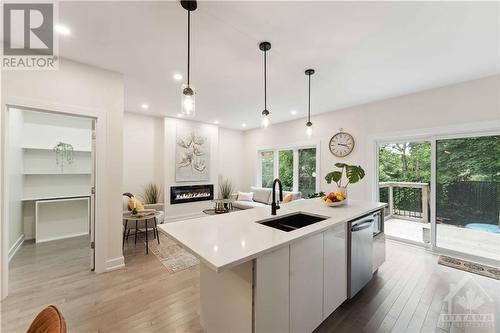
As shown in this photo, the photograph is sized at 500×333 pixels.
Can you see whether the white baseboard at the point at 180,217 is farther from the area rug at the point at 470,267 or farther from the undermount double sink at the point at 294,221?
the area rug at the point at 470,267

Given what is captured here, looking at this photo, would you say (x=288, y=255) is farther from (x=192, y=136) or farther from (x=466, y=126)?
(x=192, y=136)

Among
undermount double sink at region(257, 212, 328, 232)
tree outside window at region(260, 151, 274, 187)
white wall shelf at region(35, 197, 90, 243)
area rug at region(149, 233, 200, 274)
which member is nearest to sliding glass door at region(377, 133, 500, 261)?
undermount double sink at region(257, 212, 328, 232)

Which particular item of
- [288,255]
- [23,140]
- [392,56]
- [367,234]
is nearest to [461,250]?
[367,234]

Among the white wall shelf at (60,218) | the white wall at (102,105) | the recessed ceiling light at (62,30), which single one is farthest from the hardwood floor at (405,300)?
the white wall shelf at (60,218)

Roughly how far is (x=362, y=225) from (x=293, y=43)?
2087mm

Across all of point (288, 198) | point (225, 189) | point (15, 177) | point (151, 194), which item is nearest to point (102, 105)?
point (15, 177)

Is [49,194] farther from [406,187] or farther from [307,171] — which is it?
[406,187]

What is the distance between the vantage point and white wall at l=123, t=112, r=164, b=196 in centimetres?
483

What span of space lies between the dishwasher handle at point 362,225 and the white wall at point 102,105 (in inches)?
118

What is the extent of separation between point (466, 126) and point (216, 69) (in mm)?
3793

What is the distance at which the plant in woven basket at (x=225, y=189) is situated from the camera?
20.8 ft

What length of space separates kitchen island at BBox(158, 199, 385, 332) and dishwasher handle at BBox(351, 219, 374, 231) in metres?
0.15

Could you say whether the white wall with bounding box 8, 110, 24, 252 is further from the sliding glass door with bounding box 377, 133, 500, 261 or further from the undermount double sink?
the sliding glass door with bounding box 377, 133, 500, 261

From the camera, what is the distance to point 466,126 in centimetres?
291
